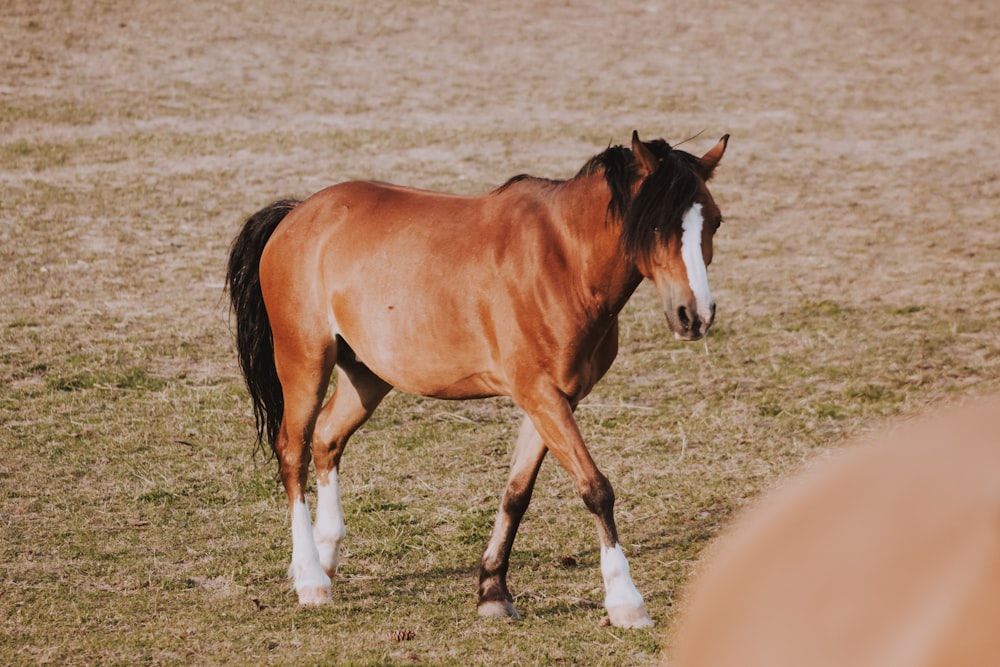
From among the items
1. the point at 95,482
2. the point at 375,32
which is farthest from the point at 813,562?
the point at 375,32

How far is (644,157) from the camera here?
477cm

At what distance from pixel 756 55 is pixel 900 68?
7.54 feet

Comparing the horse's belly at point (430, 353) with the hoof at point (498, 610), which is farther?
the horse's belly at point (430, 353)

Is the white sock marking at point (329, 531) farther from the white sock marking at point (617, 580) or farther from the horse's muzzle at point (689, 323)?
the horse's muzzle at point (689, 323)

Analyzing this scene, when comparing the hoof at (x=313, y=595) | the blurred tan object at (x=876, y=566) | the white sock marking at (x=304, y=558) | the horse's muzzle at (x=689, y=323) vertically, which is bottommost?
the hoof at (x=313, y=595)

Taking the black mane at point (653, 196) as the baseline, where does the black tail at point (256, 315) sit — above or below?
below

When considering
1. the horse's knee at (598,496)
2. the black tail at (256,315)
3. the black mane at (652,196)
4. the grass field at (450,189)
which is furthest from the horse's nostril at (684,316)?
the black tail at (256,315)

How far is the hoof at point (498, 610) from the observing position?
17.1 feet

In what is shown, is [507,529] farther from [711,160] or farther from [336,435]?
[711,160]

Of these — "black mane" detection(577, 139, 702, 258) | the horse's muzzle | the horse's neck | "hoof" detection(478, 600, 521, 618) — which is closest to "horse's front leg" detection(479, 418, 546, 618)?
"hoof" detection(478, 600, 521, 618)

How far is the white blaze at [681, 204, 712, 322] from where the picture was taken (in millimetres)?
4621

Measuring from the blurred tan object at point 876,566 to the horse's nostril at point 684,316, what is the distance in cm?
305

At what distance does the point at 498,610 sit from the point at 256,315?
2.05m

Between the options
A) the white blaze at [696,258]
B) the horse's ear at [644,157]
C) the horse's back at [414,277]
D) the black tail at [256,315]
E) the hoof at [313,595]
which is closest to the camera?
the white blaze at [696,258]
